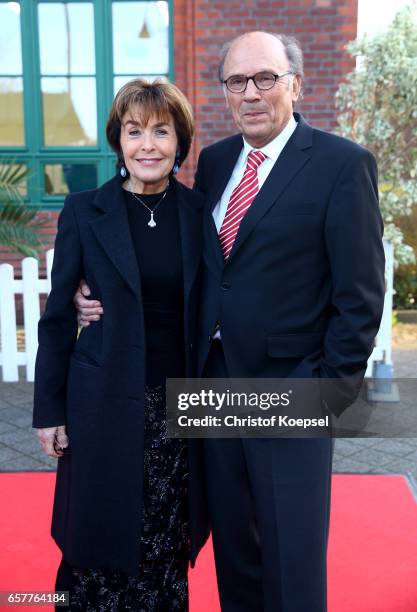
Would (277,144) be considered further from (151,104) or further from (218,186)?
(151,104)

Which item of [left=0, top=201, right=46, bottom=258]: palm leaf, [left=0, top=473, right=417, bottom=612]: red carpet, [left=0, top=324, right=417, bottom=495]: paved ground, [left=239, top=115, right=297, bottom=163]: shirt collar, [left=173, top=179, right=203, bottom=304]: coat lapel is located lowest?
[left=0, top=324, right=417, bottom=495]: paved ground

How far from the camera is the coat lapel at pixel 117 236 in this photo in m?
2.32

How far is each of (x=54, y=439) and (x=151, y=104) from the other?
1254 mm

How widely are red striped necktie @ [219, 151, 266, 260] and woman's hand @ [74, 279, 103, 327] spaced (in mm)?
488

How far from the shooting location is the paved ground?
4.45 meters

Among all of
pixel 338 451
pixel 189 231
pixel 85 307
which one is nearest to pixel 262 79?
pixel 189 231

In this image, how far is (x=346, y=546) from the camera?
3.42 meters

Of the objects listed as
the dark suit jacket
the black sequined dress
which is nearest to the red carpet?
the black sequined dress

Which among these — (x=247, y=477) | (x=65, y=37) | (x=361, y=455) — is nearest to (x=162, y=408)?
(x=247, y=477)

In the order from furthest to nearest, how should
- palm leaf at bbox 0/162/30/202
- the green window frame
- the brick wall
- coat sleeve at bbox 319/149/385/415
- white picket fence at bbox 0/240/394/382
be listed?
the green window frame
the brick wall
palm leaf at bbox 0/162/30/202
white picket fence at bbox 0/240/394/382
coat sleeve at bbox 319/149/385/415

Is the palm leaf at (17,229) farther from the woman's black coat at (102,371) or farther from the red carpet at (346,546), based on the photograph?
the woman's black coat at (102,371)

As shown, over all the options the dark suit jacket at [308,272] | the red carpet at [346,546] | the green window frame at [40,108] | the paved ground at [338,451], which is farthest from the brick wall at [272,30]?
the dark suit jacket at [308,272]

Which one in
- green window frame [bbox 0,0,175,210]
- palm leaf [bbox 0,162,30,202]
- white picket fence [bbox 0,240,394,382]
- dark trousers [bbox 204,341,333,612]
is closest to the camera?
dark trousers [bbox 204,341,333,612]

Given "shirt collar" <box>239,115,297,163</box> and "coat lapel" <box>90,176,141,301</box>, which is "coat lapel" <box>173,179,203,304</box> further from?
"shirt collar" <box>239,115,297,163</box>
